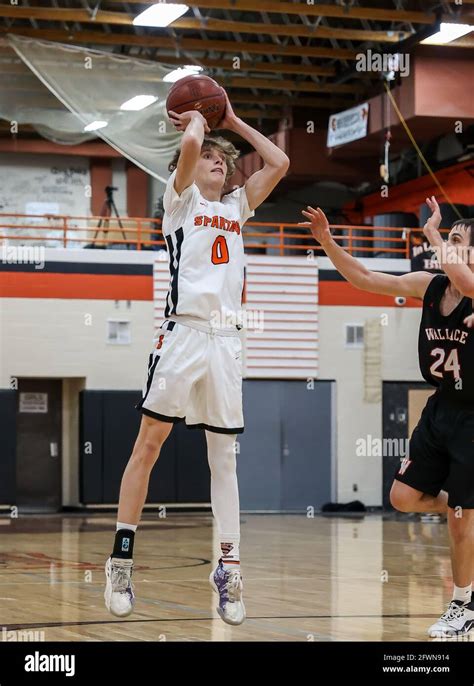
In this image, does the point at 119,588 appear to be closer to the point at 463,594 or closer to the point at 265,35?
the point at 463,594

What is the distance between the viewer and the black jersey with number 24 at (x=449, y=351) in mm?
5605

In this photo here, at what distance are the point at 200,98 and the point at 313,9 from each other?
14.2 metres

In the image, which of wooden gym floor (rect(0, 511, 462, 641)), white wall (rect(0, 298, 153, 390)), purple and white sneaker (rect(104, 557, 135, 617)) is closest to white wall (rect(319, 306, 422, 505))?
white wall (rect(0, 298, 153, 390))

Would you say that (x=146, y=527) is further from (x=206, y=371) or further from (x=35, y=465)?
(x=206, y=371)

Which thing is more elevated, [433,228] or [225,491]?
[433,228]

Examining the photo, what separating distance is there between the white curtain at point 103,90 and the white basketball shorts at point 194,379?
516 inches

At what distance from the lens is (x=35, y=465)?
20.9 m

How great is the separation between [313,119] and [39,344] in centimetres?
904

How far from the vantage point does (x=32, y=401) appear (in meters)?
20.9

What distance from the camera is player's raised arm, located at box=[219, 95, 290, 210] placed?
5496 millimetres

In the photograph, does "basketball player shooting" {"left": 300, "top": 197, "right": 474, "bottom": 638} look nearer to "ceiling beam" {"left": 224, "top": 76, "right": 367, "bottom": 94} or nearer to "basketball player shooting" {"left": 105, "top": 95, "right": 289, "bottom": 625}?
"basketball player shooting" {"left": 105, "top": 95, "right": 289, "bottom": 625}

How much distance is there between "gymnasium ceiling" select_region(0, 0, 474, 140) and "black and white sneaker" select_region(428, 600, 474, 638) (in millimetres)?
14305

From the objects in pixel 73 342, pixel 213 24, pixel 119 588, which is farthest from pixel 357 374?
pixel 119 588

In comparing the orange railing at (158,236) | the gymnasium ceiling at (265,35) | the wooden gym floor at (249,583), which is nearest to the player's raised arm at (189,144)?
the wooden gym floor at (249,583)
